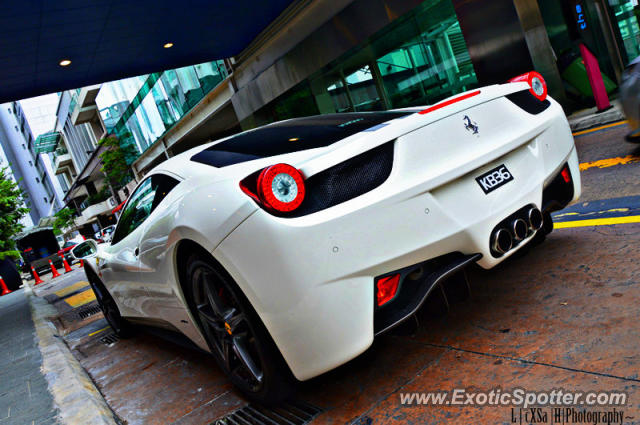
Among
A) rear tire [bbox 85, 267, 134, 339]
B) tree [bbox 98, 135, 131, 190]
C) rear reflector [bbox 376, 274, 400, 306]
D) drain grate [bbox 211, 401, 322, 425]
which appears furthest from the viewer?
tree [bbox 98, 135, 131, 190]

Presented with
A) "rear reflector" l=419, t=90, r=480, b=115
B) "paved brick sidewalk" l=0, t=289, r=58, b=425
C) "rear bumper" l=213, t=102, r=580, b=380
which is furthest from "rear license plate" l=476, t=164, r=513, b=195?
"paved brick sidewalk" l=0, t=289, r=58, b=425

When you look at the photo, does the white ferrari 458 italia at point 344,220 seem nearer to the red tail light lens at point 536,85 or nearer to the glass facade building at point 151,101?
the red tail light lens at point 536,85

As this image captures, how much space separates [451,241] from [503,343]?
55 centimetres

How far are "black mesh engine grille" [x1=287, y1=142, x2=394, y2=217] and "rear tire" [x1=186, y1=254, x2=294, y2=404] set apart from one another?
0.55 m

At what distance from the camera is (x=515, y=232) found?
2.26 meters

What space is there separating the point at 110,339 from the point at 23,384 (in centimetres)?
165

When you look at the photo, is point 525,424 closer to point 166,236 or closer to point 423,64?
point 166,236

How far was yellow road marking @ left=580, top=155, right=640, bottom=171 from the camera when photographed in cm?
463

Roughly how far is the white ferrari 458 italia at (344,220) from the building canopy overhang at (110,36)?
9.29 meters

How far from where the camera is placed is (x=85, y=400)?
10.0ft

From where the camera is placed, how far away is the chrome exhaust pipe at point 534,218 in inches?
92.2

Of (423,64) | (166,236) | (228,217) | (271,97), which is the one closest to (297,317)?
(228,217)

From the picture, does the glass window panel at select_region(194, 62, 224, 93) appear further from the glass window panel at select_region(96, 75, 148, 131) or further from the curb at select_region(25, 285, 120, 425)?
the curb at select_region(25, 285, 120, 425)

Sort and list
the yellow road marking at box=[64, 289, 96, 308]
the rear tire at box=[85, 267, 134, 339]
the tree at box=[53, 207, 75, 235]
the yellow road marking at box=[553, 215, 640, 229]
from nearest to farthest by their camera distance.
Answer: the yellow road marking at box=[553, 215, 640, 229] < the rear tire at box=[85, 267, 134, 339] < the yellow road marking at box=[64, 289, 96, 308] < the tree at box=[53, 207, 75, 235]
